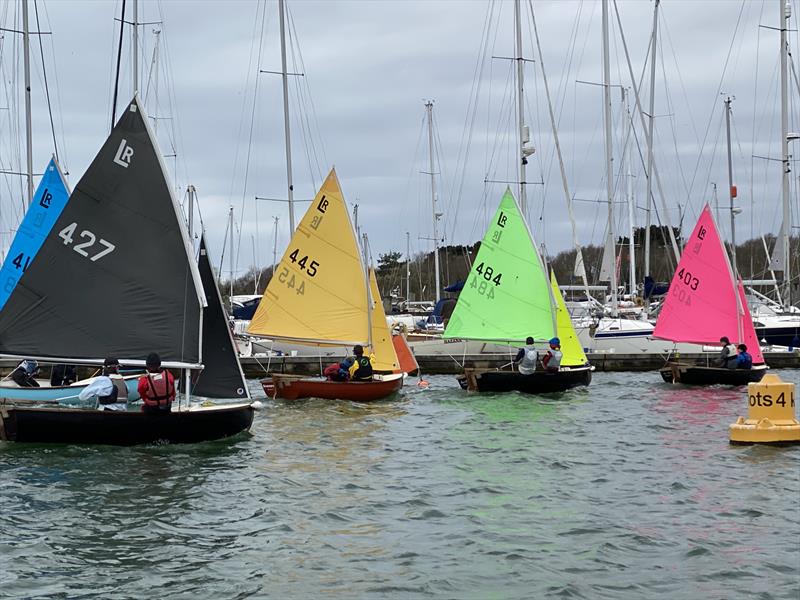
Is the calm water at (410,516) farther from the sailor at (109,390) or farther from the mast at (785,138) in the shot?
the mast at (785,138)

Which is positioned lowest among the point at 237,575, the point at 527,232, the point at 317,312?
the point at 237,575

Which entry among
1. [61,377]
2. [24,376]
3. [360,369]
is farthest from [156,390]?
[360,369]

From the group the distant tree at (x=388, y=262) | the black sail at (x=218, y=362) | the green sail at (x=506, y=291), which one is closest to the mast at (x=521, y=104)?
the green sail at (x=506, y=291)

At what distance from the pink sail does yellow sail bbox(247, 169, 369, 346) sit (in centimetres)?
1197

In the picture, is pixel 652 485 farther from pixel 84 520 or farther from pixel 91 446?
pixel 91 446

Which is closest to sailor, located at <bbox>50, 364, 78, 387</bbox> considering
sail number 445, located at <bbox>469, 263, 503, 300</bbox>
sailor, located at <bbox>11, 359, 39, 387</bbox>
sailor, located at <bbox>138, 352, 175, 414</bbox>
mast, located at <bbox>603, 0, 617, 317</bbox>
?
sailor, located at <bbox>11, 359, 39, 387</bbox>

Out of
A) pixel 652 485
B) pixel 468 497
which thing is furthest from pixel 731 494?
pixel 468 497

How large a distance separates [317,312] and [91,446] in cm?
1123

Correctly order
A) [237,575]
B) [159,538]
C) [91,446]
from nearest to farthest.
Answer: [237,575] → [159,538] → [91,446]

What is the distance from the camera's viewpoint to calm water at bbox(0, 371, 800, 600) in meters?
11.3

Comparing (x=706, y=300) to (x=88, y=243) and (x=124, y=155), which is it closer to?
(x=124, y=155)

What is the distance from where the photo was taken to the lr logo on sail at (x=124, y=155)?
20172 millimetres

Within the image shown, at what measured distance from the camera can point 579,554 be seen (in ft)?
40.3

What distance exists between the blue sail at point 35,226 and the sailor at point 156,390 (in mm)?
10714
